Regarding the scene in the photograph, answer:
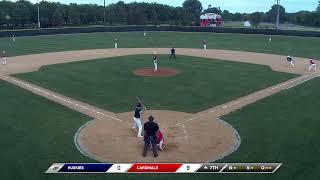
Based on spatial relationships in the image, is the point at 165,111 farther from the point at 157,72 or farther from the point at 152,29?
the point at 152,29

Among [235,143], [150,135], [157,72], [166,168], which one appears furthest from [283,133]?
[157,72]

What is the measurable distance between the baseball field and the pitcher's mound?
0.47 meters

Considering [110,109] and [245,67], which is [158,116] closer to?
[110,109]

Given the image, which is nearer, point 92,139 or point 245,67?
point 92,139

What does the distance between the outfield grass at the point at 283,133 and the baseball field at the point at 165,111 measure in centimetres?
4

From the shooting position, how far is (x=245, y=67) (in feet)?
119

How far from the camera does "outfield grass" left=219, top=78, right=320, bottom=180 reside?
13.8 meters

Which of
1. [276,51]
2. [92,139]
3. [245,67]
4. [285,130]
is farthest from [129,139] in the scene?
[276,51]

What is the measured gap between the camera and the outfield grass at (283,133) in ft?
45.2

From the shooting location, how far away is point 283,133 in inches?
675

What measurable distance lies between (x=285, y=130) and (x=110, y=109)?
365 inches

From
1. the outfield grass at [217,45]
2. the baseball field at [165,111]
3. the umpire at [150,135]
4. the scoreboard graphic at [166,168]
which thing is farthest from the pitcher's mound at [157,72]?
Answer: the outfield grass at [217,45]

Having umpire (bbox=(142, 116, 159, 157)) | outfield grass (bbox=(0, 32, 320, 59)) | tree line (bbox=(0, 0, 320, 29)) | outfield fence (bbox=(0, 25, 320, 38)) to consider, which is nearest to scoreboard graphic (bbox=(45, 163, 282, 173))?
umpire (bbox=(142, 116, 159, 157))

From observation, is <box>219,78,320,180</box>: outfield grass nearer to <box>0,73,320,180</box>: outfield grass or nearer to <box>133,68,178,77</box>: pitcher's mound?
<box>0,73,320,180</box>: outfield grass
